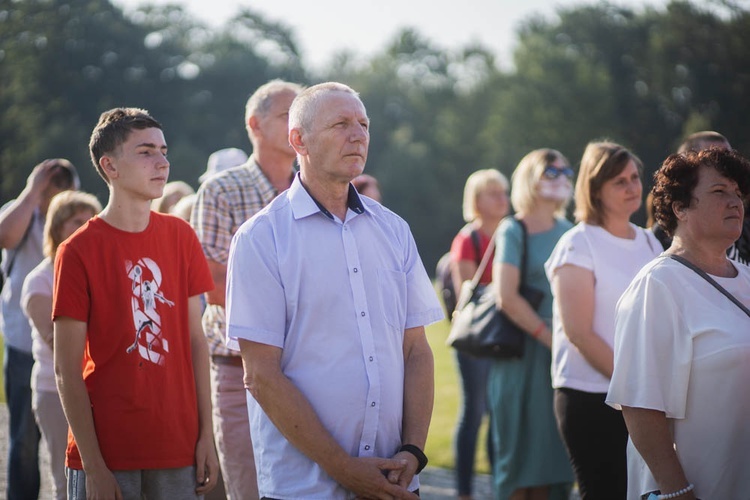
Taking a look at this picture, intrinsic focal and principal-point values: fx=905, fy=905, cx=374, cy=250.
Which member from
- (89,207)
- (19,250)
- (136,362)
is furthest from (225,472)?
(19,250)

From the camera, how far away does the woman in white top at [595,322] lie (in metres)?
4.78

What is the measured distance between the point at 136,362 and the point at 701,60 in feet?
160

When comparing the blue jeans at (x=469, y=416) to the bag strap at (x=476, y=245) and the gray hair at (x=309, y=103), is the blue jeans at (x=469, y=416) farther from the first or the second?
the gray hair at (x=309, y=103)

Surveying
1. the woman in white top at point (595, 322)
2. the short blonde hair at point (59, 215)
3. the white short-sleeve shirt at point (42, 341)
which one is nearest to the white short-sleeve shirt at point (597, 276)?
the woman in white top at point (595, 322)

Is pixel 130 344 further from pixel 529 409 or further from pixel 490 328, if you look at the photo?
pixel 529 409

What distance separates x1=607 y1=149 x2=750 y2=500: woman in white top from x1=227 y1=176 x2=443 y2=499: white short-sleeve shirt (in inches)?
35.5

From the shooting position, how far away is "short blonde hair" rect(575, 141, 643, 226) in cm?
498

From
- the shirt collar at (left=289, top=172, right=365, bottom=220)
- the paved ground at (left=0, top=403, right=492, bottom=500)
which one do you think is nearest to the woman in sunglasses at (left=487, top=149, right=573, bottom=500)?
the paved ground at (left=0, top=403, right=492, bottom=500)

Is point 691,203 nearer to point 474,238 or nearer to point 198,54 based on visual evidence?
point 474,238

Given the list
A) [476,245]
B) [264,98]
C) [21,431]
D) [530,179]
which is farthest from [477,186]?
[21,431]

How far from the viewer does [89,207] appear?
5270mm

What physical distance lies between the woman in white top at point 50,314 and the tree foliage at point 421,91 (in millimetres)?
38170

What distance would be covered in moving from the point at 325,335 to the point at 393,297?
322 mm

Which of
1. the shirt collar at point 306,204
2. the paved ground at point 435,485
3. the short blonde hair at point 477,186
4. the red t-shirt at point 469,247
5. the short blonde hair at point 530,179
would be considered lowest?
the paved ground at point 435,485
